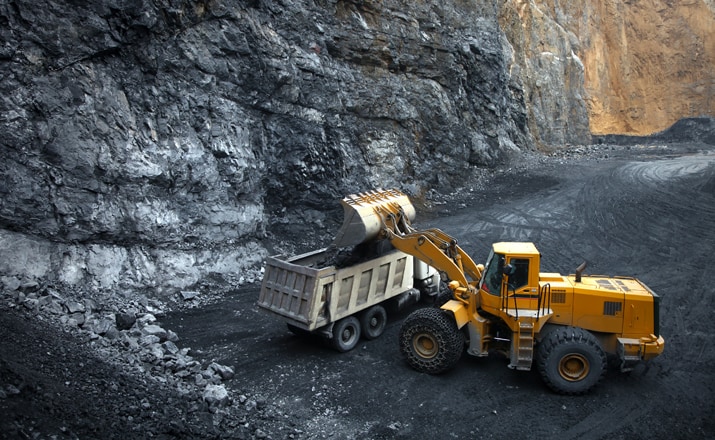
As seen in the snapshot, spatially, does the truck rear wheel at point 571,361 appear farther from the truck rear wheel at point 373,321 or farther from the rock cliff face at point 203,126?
the rock cliff face at point 203,126

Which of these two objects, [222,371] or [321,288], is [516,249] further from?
[222,371]

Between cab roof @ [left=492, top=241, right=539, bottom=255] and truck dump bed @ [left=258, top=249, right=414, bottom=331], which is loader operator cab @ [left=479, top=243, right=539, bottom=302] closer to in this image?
cab roof @ [left=492, top=241, right=539, bottom=255]

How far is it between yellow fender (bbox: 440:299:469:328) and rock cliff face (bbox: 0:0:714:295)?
6.18 m

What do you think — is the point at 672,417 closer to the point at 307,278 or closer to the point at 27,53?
the point at 307,278

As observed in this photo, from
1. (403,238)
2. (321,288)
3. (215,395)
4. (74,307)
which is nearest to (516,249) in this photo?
(403,238)

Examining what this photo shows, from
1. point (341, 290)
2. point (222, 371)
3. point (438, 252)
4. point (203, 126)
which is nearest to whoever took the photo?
point (222, 371)

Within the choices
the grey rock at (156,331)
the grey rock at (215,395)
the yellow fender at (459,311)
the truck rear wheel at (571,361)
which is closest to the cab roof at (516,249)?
the yellow fender at (459,311)

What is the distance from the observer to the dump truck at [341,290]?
872 centimetres

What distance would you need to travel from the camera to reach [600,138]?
1645 inches

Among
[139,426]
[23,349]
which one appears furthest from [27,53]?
[139,426]

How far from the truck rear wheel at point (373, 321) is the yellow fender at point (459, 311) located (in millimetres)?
1798

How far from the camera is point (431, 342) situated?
8.47 metres

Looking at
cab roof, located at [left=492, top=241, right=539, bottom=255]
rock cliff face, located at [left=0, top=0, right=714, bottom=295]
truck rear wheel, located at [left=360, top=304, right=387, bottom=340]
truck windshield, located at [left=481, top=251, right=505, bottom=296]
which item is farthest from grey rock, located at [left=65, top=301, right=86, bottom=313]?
cab roof, located at [left=492, top=241, right=539, bottom=255]

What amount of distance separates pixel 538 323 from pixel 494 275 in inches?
36.2
